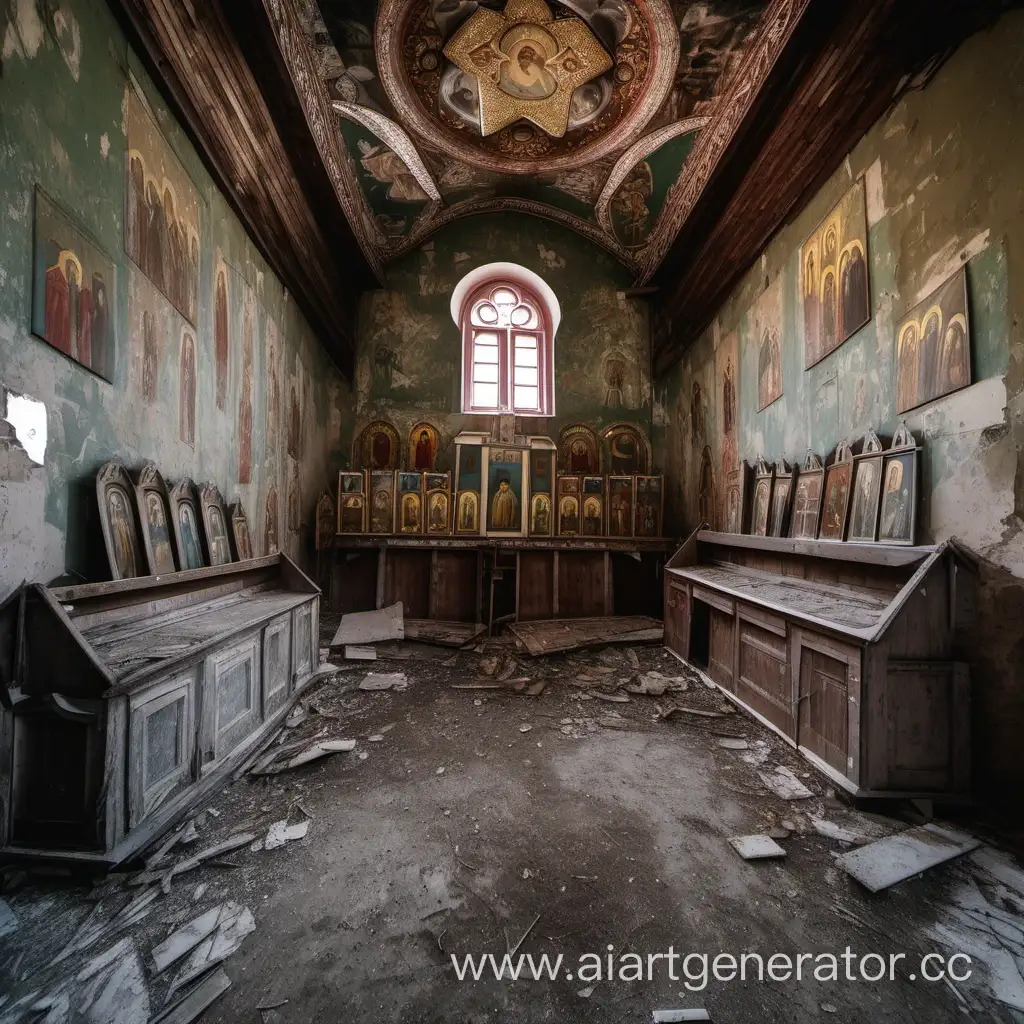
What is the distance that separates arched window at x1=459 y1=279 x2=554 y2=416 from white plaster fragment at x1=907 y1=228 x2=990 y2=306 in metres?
6.28

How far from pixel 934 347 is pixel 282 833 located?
4.85 metres

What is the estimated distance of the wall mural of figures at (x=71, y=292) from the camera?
245cm

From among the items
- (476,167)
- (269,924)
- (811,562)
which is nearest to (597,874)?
(269,924)

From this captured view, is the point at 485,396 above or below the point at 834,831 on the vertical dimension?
above

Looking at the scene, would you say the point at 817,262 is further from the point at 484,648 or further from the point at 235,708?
the point at 235,708

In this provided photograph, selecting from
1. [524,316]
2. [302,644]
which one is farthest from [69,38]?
[524,316]

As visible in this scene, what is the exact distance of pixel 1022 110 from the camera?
257 cm

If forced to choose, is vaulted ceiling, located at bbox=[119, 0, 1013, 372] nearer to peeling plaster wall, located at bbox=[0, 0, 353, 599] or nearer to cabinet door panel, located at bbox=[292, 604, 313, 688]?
peeling plaster wall, located at bbox=[0, 0, 353, 599]

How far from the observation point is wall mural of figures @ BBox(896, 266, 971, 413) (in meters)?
2.90

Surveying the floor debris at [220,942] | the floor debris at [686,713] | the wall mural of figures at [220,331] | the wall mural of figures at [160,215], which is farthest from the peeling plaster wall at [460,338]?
the floor debris at [220,942]

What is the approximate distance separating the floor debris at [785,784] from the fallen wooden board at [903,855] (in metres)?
0.50

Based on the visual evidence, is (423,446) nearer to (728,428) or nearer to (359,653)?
(359,653)

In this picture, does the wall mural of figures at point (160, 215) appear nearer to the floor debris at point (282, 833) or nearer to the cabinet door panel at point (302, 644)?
the cabinet door panel at point (302, 644)

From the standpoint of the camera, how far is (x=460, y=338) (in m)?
9.12
